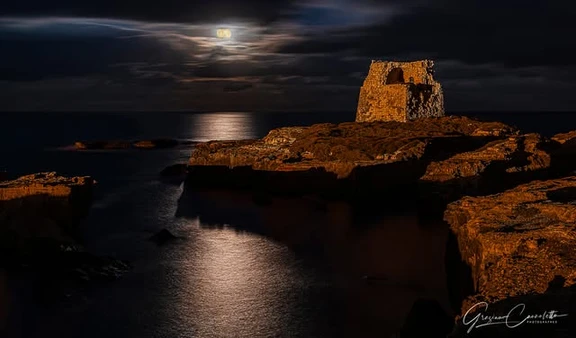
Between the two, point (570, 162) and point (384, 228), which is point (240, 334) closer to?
point (384, 228)

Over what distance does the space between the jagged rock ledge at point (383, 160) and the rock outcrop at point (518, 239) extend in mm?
18506

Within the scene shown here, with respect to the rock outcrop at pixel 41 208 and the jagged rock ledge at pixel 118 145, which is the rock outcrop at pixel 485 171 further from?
the jagged rock ledge at pixel 118 145

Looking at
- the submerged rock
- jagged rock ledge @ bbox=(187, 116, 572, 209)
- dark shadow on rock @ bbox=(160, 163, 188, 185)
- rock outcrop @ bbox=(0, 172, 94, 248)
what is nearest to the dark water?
rock outcrop @ bbox=(0, 172, 94, 248)

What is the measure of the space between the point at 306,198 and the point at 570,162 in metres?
26.1

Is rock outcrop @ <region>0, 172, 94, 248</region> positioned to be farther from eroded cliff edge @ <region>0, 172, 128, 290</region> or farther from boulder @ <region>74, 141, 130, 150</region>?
boulder @ <region>74, 141, 130, 150</region>

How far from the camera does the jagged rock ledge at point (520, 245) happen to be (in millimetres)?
14297

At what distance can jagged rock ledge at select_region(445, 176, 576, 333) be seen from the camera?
1430cm

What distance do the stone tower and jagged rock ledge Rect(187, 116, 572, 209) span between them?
14.9ft

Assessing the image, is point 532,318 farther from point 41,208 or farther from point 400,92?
point 400,92

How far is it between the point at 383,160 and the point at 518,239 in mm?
37502

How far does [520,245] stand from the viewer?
56.0 feet
